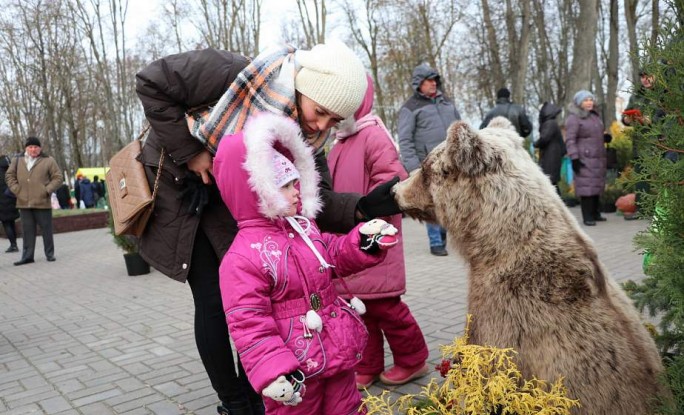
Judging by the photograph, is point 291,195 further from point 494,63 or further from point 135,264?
point 494,63

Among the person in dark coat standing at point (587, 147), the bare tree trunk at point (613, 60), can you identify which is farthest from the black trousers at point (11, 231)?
the bare tree trunk at point (613, 60)

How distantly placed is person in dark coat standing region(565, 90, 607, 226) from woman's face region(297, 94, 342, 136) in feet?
29.1

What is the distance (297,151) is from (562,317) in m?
1.36

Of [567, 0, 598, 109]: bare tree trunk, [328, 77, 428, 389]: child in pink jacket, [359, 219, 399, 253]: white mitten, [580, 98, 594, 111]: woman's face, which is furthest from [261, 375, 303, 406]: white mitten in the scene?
[567, 0, 598, 109]: bare tree trunk

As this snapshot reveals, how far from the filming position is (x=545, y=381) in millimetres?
2031

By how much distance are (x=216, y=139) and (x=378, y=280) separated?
1548 millimetres

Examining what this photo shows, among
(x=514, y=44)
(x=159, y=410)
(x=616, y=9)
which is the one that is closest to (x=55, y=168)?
(x=159, y=410)

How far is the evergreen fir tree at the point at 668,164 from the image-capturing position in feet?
6.29

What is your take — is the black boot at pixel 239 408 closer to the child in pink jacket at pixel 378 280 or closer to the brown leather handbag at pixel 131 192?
the child in pink jacket at pixel 378 280

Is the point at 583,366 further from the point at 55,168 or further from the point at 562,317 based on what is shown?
the point at 55,168

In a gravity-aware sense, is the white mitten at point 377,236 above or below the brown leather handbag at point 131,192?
below

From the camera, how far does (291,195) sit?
8.36 ft

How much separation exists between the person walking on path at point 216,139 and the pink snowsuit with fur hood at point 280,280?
22cm

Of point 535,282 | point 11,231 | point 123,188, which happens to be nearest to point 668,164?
point 535,282
